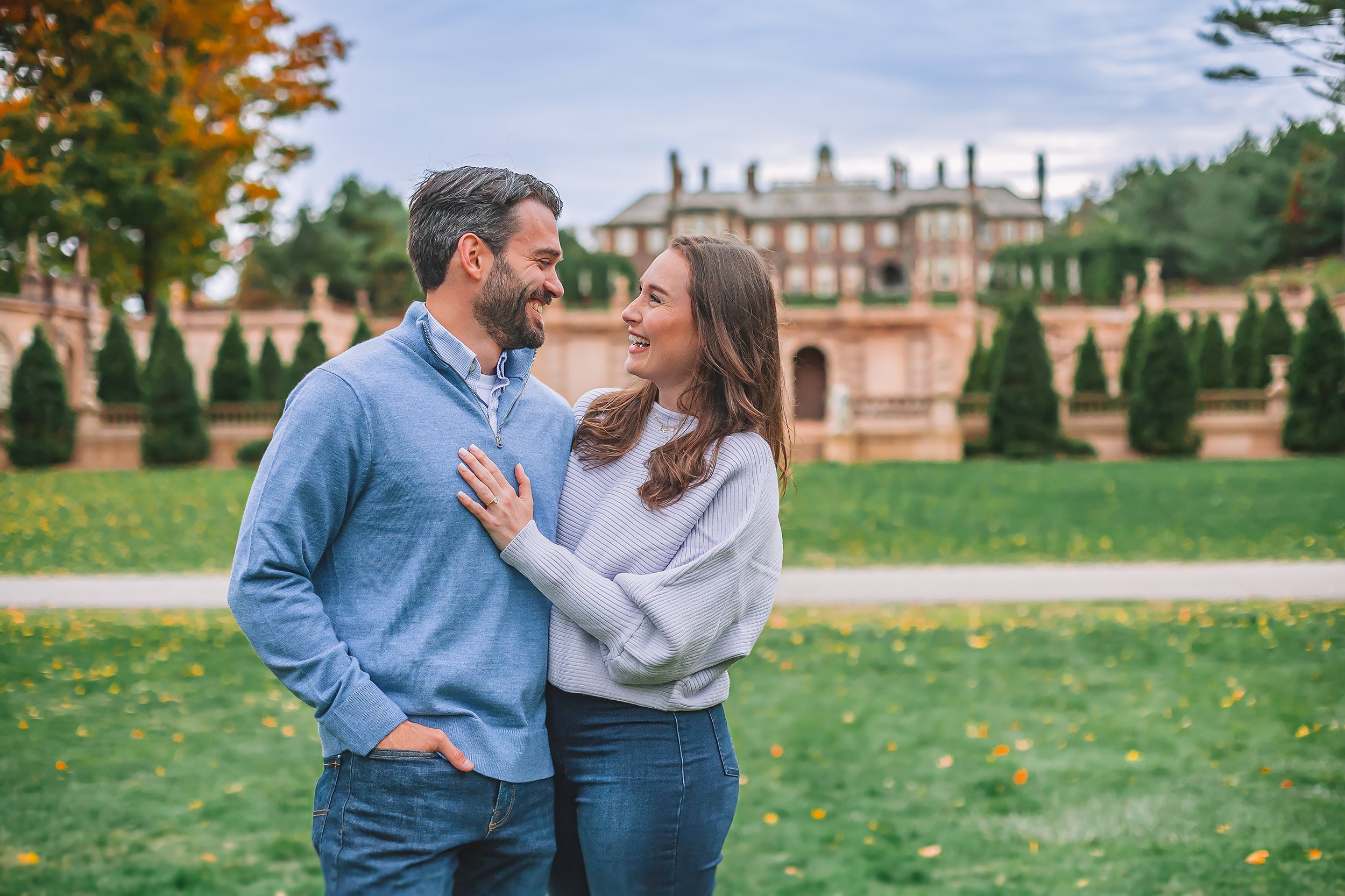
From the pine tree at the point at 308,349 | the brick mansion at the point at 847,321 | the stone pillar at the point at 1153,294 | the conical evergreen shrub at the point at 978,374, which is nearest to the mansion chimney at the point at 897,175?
the brick mansion at the point at 847,321

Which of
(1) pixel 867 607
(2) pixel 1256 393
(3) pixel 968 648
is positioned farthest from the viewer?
(2) pixel 1256 393

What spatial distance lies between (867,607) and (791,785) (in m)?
4.99

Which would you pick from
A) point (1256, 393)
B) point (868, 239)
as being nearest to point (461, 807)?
point (1256, 393)

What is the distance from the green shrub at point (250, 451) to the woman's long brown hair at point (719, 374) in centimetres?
2571

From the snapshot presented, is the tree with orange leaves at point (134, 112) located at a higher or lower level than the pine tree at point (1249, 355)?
higher

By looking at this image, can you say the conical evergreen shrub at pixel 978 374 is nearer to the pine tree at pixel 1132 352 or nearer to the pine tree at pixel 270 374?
the pine tree at pixel 1132 352

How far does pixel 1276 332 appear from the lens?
32.7 meters

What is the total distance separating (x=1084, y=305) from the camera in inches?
2251

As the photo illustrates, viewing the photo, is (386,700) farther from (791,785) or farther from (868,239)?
(868,239)

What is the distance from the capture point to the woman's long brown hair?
8.54 feet

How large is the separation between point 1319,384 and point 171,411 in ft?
89.0

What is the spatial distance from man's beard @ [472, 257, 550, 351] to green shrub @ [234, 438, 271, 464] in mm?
25624

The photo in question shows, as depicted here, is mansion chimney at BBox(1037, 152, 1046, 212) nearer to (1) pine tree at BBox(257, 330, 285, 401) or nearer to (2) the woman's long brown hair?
(1) pine tree at BBox(257, 330, 285, 401)

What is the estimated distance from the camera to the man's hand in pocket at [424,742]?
237 centimetres
